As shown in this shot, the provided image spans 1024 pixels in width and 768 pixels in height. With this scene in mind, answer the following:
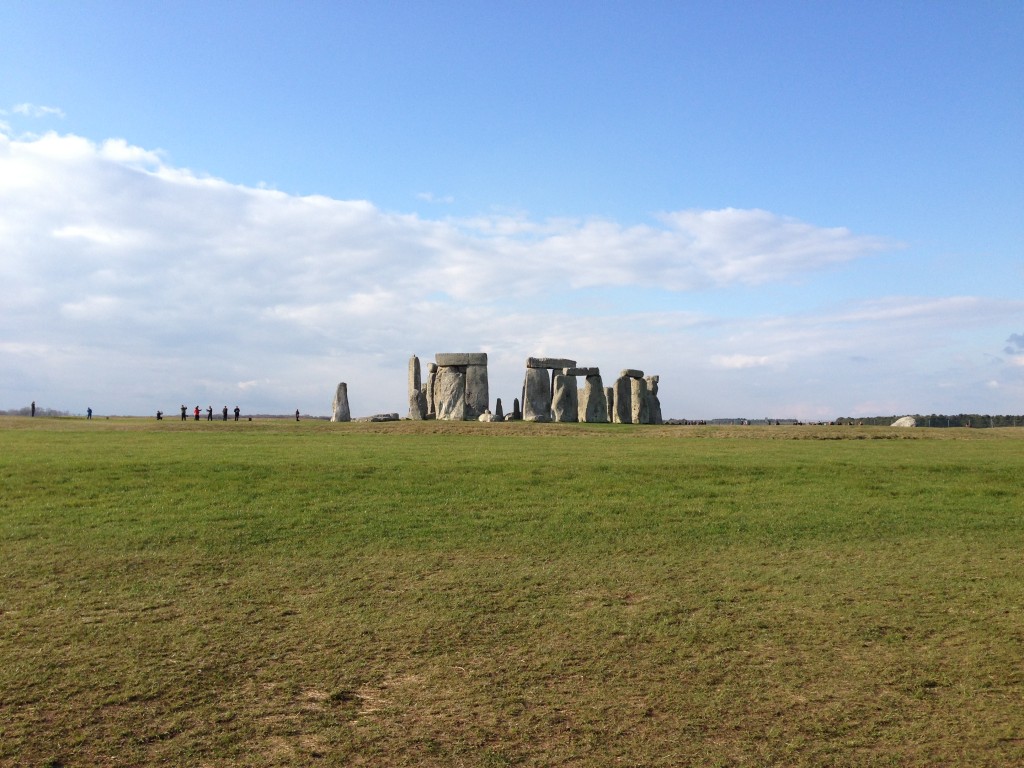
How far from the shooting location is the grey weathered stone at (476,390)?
129 ft

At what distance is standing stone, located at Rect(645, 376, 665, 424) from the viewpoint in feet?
136

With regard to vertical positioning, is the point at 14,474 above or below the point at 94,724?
above

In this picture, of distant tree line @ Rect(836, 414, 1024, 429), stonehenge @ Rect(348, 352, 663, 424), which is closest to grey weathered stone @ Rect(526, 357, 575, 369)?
stonehenge @ Rect(348, 352, 663, 424)

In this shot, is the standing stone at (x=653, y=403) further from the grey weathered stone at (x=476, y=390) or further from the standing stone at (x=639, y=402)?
the grey weathered stone at (x=476, y=390)

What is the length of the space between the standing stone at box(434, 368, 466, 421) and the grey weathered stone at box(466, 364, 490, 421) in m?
0.35

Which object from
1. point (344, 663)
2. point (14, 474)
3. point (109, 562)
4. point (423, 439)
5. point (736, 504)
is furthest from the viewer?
point (423, 439)

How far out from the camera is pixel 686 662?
7418 mm

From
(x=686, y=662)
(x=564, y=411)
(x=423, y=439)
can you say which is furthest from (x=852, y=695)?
(x=564, y=411)

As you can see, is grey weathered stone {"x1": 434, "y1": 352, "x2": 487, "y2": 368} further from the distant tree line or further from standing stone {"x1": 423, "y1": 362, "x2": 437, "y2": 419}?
the distant tree line

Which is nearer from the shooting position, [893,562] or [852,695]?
[852,695]

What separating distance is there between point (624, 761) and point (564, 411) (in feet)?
111

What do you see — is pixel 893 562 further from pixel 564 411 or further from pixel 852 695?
pixel 564 411

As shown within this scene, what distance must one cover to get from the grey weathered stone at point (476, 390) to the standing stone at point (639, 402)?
745 centimetres

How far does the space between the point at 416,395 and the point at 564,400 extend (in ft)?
A: 25.5
